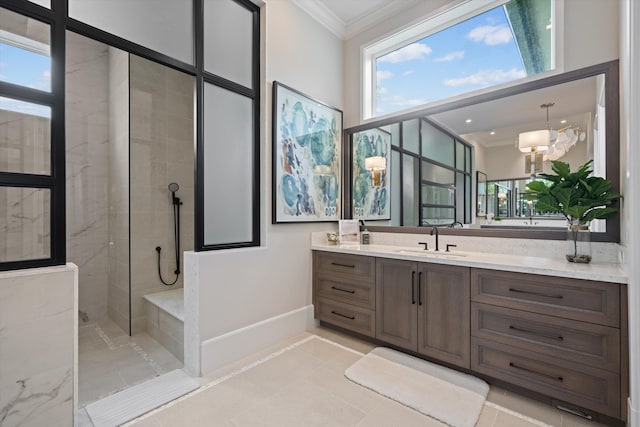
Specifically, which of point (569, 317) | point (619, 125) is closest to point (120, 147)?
point (569, 317)

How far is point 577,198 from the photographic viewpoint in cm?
189

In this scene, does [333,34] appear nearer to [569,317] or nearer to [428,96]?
[428,96]

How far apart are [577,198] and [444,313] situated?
1.17m

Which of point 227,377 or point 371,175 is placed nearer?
point 227,377

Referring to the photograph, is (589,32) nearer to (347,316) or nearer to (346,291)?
(346,291)

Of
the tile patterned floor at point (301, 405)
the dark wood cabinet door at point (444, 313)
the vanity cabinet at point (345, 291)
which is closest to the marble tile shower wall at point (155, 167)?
the tile patterned floor at point (301, 405)

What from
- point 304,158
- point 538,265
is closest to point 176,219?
point 304,158

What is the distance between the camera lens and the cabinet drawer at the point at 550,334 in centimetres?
156

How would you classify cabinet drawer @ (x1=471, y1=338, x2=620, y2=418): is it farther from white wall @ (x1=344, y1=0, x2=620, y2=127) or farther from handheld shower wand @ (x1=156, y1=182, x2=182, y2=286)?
handheld shower wand @ (x1=156, y1=182, x2=182, y2=286)

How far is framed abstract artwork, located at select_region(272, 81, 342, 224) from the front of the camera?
2.73 m

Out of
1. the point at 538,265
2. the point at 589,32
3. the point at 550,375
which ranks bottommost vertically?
the point at 550,375

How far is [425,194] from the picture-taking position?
292 centimetres

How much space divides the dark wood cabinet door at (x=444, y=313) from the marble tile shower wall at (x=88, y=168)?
3424 mm

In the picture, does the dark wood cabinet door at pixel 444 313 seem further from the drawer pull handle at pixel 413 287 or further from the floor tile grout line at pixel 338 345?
the floor tile grout line at pixel 338 345
